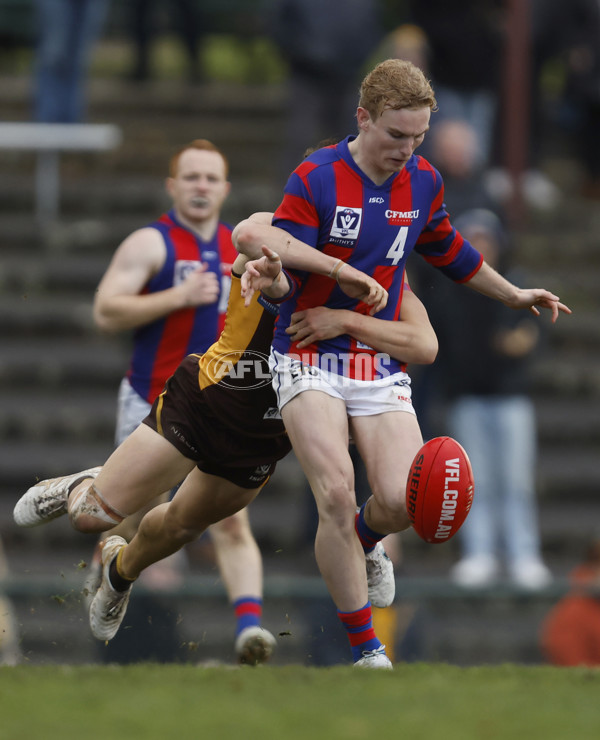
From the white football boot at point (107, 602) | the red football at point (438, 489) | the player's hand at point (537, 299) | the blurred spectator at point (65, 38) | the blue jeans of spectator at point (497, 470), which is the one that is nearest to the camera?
the red football at point (438, 489)

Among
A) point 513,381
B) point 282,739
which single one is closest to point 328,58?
point 513,381

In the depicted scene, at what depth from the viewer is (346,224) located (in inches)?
247

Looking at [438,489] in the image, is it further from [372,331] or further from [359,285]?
[359,285]

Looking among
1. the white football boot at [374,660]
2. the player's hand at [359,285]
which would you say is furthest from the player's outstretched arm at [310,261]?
the white football boot at [374,660]

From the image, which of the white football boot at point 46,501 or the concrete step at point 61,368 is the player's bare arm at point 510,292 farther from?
the concrete step at point 61,368

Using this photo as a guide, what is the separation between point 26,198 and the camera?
46.3 feet

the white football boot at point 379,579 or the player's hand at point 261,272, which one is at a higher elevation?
the player's hand at point 261,272

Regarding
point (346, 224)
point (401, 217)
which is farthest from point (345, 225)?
point (401, 217)

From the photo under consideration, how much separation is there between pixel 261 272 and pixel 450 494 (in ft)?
4.11

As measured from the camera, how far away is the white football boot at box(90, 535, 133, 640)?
7.54 metres

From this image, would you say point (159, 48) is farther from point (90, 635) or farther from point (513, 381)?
point (90, 635)

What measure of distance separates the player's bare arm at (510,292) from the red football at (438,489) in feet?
3.16

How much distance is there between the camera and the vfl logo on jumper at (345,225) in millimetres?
6254

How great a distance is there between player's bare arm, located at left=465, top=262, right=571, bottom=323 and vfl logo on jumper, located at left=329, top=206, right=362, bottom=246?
0.87 meters
